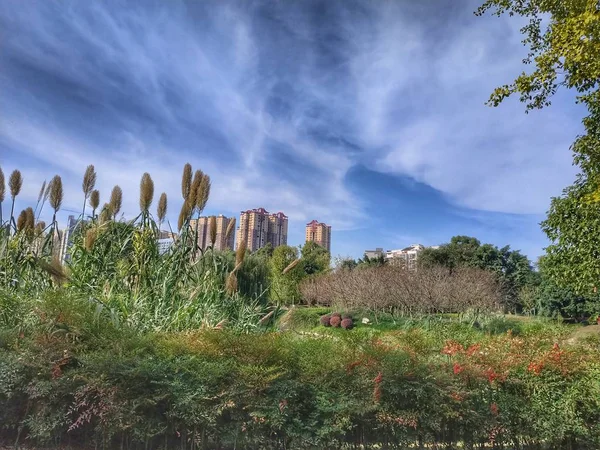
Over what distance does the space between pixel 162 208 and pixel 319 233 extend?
198 feet

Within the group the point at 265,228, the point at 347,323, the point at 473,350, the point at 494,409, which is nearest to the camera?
the point at 494,409

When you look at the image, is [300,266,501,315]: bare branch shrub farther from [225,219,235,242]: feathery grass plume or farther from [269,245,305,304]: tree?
[225,219,235,242]: feathery grass plume

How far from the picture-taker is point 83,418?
2877 mm

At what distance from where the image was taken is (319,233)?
215ft

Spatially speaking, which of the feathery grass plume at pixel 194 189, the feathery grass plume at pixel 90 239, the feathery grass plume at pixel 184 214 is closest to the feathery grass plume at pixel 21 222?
the feathery grass plume at pixel 90 239

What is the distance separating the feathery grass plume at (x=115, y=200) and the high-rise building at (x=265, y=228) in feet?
75.8

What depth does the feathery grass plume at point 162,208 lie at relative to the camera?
18.1ft

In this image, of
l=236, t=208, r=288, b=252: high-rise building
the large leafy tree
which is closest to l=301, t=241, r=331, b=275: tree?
l=236, t=208, r=288, b=252: high-rise building

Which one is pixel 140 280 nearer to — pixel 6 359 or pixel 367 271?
pixel 6 359

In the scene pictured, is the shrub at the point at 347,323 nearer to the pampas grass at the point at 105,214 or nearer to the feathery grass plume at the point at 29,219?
the pampas grass at the point at 105,214

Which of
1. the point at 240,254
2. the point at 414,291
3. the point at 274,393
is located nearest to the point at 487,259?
the point at 414,291

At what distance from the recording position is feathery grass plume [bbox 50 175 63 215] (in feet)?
18.4

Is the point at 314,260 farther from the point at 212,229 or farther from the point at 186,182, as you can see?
the point at 186,182

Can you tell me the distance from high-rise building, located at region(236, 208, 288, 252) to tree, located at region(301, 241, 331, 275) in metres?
2.96
